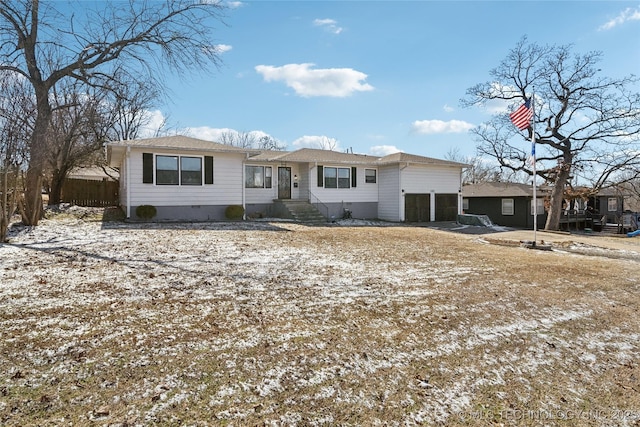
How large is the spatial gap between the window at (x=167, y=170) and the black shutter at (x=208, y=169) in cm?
117

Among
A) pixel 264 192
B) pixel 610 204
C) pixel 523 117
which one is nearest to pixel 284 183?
pixel 264 192

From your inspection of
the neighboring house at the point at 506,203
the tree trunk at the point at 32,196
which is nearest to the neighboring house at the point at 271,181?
the tree trunk at the point at 32,196

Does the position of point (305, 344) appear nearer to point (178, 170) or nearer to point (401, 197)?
point (178, 170)

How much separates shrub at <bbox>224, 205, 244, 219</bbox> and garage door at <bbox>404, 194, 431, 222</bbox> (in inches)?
366

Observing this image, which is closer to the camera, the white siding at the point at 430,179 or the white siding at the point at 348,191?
the white siding at the point at 348,191

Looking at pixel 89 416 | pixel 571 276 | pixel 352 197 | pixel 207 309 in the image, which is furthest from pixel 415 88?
pixel 89 416

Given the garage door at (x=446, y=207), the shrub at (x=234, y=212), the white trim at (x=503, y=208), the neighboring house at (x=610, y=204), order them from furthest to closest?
the neighboring house at (x=610, y=204), the white trim at (x=503, y=208), the garage door at (x=446, y=207), the shrub at (x=234, y=212)

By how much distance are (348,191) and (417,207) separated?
4.16m

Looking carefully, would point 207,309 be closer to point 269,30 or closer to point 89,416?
point 89,416

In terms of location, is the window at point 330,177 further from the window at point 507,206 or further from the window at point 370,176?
the window at point 507,206

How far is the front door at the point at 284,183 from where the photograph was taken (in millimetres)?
19359

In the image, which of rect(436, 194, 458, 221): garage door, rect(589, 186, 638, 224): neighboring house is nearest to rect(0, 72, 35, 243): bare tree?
rect(436, 194, 458, 221): garage door

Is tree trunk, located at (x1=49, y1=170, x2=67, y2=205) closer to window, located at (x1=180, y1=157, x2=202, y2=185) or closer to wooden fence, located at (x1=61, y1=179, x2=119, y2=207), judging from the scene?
wooden fence, located at (x1=61, y1=179, x2=119, y2=207)

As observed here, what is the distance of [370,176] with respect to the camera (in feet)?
69.5
